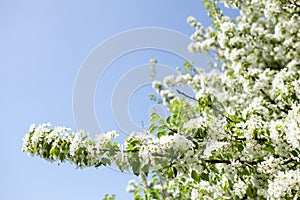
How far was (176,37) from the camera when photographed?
7957 mm

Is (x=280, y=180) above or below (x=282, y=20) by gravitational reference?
below

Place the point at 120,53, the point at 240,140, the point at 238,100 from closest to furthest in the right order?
the point at 240,140 < the point at 238,100 < the point at 120,53

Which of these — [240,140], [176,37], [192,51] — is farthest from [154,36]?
[240,140]

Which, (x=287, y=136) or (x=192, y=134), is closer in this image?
(x=287, y=136)

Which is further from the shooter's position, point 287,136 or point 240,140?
point 240,140

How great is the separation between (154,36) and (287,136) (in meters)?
5.21

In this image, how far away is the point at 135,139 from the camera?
113 inches

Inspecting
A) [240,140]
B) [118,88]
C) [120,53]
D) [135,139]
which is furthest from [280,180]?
[120,53]

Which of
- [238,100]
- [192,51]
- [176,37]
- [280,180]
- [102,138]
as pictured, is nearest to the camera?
[280,180]

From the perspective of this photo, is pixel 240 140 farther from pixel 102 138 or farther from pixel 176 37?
pixel 176 37

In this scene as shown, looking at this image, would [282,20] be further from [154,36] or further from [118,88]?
[118,88]

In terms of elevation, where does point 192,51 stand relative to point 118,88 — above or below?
above

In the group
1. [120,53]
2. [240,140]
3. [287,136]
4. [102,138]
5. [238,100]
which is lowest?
[287,136]

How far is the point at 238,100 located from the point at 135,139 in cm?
424
